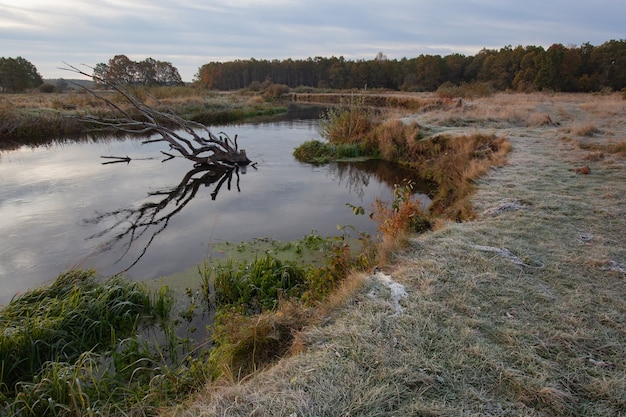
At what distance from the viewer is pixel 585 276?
12.2 feet

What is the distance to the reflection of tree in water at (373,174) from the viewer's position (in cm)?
1027

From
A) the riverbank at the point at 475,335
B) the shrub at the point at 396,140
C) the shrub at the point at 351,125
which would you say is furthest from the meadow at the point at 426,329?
the shrub at the point at 351,125

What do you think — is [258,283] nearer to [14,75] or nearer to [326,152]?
[326,152]

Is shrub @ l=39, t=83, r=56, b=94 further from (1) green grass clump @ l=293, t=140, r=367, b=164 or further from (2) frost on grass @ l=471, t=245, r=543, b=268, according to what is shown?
(2) frost on grass @ l=471, t=245, r=543, b=268

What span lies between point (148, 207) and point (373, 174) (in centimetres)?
682

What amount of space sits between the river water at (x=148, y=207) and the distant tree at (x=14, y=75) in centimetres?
3917

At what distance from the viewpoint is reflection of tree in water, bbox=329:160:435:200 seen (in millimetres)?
10273

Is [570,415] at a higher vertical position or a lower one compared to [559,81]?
lower

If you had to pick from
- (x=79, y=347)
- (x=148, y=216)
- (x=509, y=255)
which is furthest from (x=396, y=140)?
(x=79, y=347)

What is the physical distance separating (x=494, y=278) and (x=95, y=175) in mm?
11128

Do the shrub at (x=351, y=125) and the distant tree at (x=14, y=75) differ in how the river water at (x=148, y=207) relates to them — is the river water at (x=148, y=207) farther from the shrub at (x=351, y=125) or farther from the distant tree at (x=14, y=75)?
the distant tree at (x=14, y=75)

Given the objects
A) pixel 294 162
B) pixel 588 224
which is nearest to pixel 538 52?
pixel 294 162

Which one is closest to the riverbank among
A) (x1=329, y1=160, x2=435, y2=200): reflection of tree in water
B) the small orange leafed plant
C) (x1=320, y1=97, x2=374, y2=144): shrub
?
the small orange leafed plant

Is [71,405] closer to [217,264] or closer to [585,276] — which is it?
[217,264]
